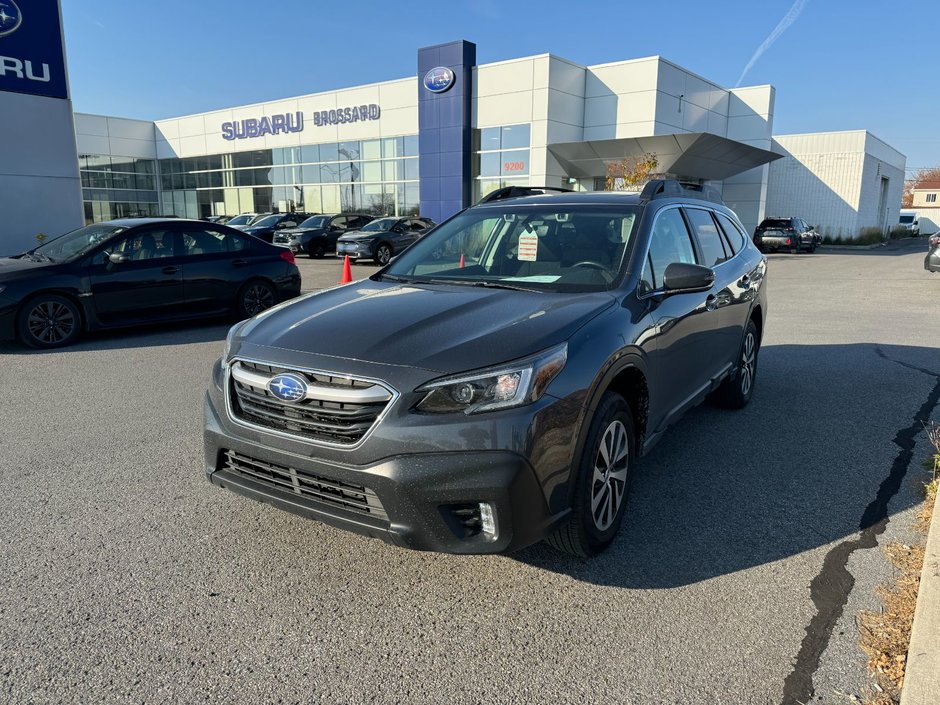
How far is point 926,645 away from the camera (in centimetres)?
251

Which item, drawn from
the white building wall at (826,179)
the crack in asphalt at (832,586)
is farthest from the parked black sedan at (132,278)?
the white building wall at (826,179)

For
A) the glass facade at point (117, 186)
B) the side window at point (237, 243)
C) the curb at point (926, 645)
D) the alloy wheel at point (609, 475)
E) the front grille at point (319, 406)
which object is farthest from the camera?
the glass facade at point (117, 186)

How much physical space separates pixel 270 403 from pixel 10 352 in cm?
702

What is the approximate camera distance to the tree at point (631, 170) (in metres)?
28.8

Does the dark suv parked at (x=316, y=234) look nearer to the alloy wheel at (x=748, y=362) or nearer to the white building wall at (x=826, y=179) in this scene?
the alloy wheel at (x=748, y=362)

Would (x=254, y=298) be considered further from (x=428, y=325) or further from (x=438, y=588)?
(x=438, y=588)

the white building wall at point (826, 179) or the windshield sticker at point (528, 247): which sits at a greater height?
the white building wall at point (826, 179)

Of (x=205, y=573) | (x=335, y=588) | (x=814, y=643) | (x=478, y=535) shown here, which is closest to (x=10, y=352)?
(x=205, y=573)

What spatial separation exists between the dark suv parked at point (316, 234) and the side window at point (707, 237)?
849 inches

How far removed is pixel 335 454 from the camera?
110 inches

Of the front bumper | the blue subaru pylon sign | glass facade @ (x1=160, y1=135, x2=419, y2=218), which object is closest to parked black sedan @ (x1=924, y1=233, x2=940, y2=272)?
the front bumper

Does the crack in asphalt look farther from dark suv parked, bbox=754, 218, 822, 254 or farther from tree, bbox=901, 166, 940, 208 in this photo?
tree, bbox=901, 166, 940, 208

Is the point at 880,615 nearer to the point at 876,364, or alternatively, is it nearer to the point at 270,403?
the point at 270,403

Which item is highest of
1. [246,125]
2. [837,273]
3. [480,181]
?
[246,125]
